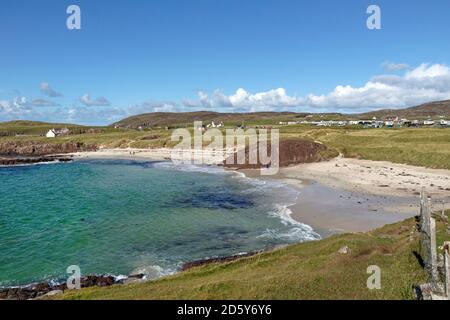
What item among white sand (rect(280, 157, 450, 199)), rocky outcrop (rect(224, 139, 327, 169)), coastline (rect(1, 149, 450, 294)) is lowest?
coastline (rect(1, 149, 450, 294))

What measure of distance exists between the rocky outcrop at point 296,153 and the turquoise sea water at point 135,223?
13151 mm

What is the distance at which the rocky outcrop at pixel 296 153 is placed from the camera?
8831 cm

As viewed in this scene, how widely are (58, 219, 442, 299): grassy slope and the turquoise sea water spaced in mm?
6592

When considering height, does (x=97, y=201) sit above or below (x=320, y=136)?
below

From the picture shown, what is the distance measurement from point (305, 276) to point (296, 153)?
238ft

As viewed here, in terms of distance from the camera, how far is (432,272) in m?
16.1

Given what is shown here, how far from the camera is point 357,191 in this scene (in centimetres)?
5691

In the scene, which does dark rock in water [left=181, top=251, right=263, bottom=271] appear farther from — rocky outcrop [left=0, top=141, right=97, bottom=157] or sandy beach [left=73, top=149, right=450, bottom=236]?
rocky outcrop [left=0, top=141, right=97, bottom=157]

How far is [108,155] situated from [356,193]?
3977 inches

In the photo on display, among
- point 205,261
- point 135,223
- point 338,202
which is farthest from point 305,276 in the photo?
point 338,202

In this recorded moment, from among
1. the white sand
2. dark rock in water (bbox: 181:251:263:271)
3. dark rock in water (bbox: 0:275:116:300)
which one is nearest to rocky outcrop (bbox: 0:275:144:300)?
dark rock in water (bbox: 0:275:116:300)

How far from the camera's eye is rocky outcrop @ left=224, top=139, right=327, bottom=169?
88.3 metres
